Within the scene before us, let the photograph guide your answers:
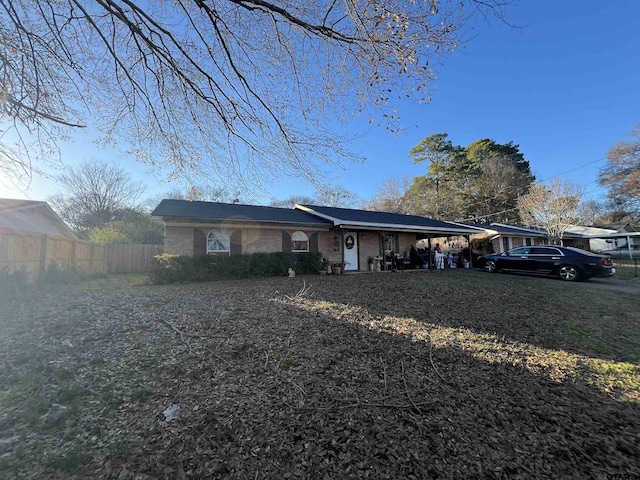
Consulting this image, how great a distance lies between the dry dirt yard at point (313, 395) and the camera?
1.88 m

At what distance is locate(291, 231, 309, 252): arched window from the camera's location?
1314cm

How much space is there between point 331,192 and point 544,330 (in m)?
4.42

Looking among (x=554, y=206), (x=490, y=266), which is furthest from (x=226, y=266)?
(x=554, y=206)

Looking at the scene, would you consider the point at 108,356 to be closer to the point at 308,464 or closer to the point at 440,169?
the point at 308,464

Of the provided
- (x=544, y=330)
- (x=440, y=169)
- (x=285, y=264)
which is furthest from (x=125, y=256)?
(x=440, y=169)

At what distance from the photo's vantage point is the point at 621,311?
6.09 metres

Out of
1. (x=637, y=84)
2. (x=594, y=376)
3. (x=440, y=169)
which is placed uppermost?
(x=440, y=169)

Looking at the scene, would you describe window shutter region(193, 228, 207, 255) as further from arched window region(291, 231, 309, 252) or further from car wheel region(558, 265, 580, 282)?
car wheel region(558, 265, 580, 282)

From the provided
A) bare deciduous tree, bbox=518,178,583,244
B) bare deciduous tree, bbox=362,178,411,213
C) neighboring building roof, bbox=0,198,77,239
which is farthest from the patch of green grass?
bare deciduous tree, bbox=362,178,411,213

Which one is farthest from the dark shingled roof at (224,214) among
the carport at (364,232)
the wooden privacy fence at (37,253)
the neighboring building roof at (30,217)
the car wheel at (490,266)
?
the car wheel at (490,266)

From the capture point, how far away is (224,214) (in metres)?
11.9

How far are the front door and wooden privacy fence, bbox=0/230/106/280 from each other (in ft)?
37.8

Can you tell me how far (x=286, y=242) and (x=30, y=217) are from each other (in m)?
13.0

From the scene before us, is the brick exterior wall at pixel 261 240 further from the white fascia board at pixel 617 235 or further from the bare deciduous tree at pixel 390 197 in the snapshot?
the white fascia board at pixel 617 235
